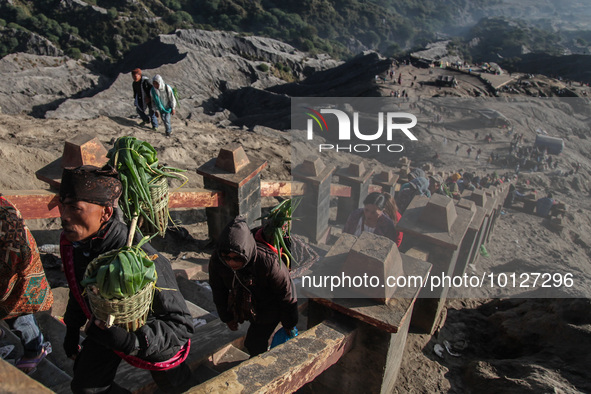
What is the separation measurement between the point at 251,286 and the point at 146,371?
0.84 meters

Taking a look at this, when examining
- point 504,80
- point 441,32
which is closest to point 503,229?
point 504,80

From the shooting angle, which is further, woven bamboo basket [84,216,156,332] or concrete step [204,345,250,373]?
concrete step [204,345,250,373]

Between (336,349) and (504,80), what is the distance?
136ft

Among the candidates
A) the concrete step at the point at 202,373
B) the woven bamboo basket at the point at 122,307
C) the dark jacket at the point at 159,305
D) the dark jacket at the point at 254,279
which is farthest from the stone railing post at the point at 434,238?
the woven bamboo basket at the point at 122,307

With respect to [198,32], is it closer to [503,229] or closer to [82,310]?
[503,229]

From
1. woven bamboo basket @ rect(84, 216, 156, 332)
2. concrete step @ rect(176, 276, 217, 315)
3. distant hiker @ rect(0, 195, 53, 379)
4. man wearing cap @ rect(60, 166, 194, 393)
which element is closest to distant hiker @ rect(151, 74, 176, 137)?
concrete step @ rect(176, 276, 217, 315)

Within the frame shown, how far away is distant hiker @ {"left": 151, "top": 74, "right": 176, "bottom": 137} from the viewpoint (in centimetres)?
777

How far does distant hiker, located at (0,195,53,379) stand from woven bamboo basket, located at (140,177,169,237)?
643mm

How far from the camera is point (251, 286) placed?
2584 mm

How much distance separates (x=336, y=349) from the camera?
2.25 metres

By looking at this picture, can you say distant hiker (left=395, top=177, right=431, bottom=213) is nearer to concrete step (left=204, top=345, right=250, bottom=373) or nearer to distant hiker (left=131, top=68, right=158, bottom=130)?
concrete step (left=204, top=345, right=250, bottom=373)

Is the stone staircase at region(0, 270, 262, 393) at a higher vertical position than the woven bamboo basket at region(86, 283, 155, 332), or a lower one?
lower

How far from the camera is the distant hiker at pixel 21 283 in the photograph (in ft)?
7.17

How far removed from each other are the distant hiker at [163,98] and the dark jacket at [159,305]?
6.43m
